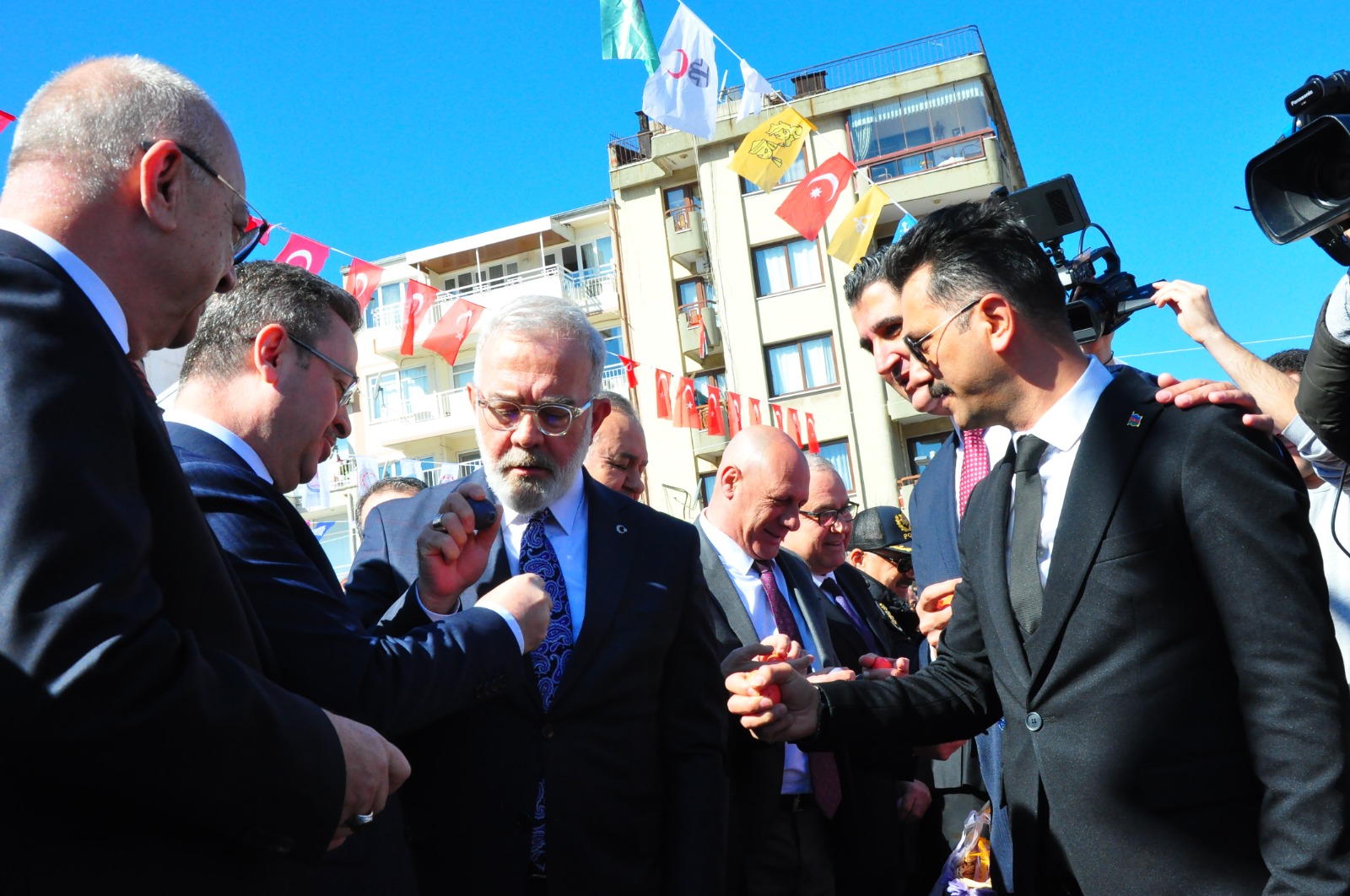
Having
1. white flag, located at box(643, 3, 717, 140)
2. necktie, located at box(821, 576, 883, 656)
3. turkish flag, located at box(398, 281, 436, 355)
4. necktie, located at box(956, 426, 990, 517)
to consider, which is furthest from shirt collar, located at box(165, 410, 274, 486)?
turkish flag, located at box(398, 281, 436, 355)

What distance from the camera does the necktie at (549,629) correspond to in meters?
2.91

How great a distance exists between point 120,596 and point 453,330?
1243cm

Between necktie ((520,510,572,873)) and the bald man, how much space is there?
70 cm

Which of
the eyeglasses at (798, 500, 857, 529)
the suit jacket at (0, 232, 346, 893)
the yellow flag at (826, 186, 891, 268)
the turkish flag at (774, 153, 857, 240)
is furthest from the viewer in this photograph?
the yellow flag at (826, 186, 891, 268)

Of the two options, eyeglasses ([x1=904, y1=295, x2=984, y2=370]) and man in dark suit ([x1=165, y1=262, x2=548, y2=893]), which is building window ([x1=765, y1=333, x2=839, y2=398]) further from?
man in dark suit ([x1=165, y1=262, x2=548, y2=893])

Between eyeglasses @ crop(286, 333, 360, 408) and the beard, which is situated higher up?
eyeglasses @ crop(286, 333, 360, 408)

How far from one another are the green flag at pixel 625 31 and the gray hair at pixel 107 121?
31.8 feet

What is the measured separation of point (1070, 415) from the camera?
2.84 meters

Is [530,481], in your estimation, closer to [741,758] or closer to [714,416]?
[741,758]

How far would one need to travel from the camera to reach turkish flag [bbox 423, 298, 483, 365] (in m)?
13.2

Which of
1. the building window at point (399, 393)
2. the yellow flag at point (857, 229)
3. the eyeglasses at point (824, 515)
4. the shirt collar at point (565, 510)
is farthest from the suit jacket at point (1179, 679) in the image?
the building window at point (399, 393)

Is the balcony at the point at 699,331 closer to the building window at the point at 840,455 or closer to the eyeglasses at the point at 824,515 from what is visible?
the building window at the point at 840,455

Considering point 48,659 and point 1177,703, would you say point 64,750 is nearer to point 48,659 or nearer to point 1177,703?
point 48,659

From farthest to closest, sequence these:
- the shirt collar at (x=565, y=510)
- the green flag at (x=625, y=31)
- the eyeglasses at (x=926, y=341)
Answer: the green flag at (x=625, y=31)
the shirt collar at (x=565, y=510)
the eyeglasses at (x=926, y=341)
